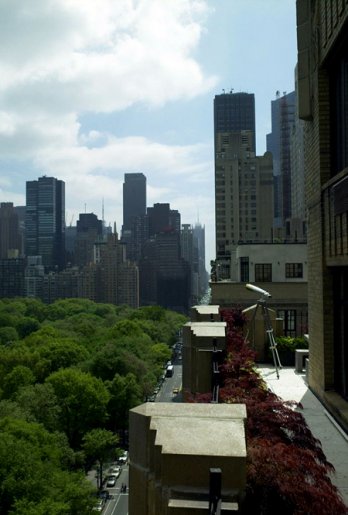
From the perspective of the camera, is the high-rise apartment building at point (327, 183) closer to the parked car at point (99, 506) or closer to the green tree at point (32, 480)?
the green tree at point (32, 480)

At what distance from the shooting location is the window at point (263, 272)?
2853 cm

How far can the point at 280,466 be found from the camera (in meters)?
4.91

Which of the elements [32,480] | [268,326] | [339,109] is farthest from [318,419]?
[32,480]

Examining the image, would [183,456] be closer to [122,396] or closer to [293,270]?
[293,270]

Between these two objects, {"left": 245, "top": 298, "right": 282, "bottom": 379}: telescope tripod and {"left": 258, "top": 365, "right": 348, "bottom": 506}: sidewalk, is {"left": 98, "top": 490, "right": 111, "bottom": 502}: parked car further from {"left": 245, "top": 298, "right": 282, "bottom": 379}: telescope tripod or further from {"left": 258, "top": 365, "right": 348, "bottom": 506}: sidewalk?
{"left": 245, "top": 298, "right": 282, "bottom": 379}: telescope tripod

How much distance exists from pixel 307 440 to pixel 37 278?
7641 inches

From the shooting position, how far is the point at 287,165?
16512cm

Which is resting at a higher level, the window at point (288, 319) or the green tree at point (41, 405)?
the window at point (288, 319)

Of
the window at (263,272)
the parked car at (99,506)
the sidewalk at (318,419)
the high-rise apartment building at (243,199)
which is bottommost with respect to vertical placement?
the parked car at (99,506)

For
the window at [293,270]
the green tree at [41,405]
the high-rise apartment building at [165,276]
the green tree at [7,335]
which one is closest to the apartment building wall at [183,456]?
the window at [293,270]

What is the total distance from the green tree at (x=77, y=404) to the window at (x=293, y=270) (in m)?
19.8

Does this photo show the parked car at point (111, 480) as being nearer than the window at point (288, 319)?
No

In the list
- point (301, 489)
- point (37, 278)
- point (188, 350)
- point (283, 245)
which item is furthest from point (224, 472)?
point (37, 278)

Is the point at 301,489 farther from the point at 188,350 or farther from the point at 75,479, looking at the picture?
the point at 75,479
